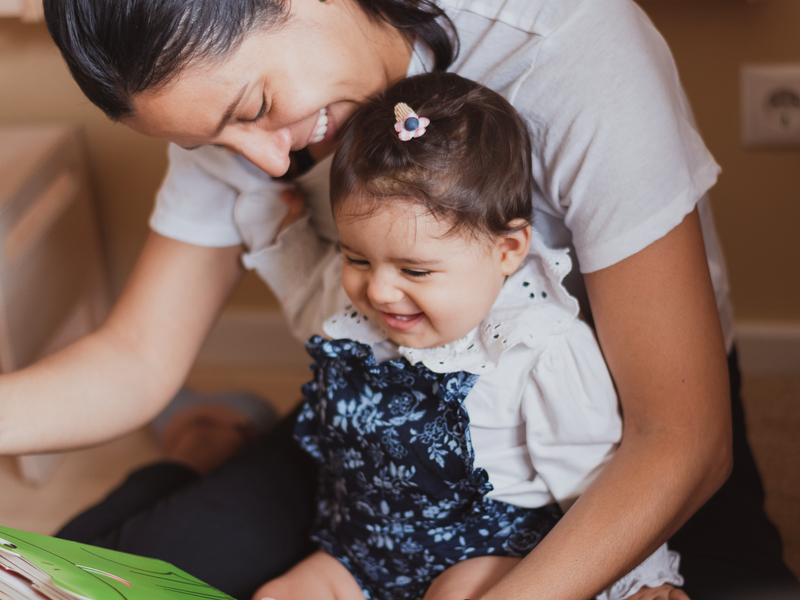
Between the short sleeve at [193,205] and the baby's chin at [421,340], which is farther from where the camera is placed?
the short sleeve at [193,205]

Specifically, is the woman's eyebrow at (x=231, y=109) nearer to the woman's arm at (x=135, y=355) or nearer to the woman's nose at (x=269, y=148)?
the woman's nose at (x=269, y=148)

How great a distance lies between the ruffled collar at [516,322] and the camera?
2.48ft

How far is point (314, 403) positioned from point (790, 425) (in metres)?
1.06

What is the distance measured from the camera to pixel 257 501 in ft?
3.32

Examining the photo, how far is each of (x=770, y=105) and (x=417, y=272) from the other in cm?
95

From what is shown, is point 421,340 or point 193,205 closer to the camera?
point 421,340

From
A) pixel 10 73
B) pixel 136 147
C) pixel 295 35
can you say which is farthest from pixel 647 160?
pixel 10 73

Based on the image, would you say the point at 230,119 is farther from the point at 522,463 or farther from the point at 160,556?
the point at 160,556

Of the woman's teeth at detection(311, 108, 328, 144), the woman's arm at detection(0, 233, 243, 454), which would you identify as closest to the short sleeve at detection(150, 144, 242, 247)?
the woman's arm at detection(0, 233, 243, 454)


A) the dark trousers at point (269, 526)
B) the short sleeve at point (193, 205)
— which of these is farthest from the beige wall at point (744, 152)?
the short sleeve at point (193, 205)

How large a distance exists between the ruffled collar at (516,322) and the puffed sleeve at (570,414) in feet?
0.07

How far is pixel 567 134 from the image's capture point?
2.39 feet

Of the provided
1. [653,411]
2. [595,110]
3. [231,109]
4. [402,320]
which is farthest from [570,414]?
[231,109]

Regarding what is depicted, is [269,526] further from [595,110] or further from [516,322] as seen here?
[595,110]
